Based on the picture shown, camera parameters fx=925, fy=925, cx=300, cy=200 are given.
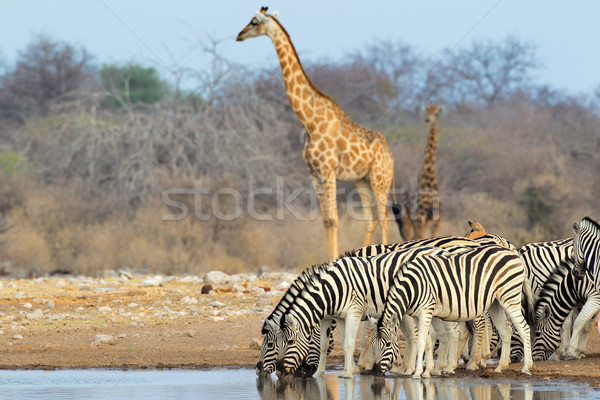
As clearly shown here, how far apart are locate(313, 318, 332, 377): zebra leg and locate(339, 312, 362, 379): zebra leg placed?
25 centimetres

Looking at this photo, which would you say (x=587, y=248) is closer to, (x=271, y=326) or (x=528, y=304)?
(x=528, y=304)

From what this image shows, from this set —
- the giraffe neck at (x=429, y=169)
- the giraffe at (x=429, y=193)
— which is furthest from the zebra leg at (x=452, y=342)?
the giraffe neck at (x=429, y=169)

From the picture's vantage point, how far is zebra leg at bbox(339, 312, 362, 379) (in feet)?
24.4

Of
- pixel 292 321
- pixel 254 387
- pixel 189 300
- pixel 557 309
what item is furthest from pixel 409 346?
pixel 189 300

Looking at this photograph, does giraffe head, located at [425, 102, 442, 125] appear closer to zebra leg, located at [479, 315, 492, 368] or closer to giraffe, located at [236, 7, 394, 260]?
giraffe, located at [236, 7, 394, 260]

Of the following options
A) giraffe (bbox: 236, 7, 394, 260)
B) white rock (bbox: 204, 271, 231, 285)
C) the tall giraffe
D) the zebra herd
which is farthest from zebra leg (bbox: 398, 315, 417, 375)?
the tall giraffe

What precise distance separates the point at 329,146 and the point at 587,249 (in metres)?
5.94

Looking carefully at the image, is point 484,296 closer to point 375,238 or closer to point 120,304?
point 120,304

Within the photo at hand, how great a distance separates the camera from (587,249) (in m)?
8.39

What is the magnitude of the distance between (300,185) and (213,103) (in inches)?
146

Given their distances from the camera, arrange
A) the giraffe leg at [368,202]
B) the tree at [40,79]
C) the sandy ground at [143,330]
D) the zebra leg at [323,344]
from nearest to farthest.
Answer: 1. the zebra leg at [323,344]
2. the sandy ground at [143,330]
3. the giraffe leg at [368,202]
4. the tree at [40,79]

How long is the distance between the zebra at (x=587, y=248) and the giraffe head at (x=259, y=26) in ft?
20.6

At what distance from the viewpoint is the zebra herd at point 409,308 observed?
7.39 meters

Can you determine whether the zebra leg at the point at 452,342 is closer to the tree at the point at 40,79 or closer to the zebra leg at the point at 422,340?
the zebra leg at the point at 422,340
